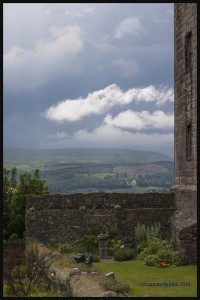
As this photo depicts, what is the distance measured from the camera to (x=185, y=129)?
77.1ft

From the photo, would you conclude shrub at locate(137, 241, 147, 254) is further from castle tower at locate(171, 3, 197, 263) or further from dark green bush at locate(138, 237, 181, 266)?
castle tower at locate(171, 3, 197, 263)

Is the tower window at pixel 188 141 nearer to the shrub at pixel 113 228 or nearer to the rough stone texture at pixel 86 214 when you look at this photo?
the rough stone texture at pixel 86 214

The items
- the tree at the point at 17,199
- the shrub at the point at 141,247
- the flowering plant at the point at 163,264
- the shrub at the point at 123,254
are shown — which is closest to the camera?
the flowering plant at the point at 163,264

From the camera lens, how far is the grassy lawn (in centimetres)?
1503

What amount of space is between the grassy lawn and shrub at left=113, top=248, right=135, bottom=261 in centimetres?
42

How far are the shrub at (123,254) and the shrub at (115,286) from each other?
20.9 ft

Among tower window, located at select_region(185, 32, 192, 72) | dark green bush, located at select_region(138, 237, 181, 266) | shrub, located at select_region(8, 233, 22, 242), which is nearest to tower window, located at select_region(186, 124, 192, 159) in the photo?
tower window, located at select_region(185, 32, 192, 72)

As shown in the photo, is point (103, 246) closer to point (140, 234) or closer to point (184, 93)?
point (140, 234)

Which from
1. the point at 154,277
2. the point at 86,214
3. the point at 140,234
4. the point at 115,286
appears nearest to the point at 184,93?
the point at 140,234

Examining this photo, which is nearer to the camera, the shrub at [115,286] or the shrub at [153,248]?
the shrub at [115,286]

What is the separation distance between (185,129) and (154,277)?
7.70m

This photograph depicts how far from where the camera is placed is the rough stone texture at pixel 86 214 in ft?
81.5

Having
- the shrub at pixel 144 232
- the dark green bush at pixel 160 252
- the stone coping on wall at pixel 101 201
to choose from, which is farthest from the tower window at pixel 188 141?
the dark green bush at pixel 160 252

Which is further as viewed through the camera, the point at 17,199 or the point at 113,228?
the point at 17,199
